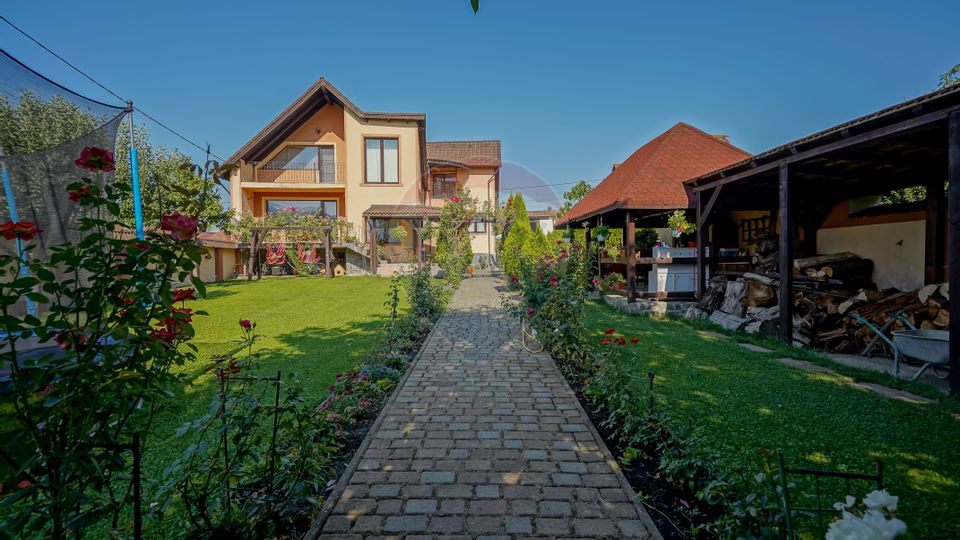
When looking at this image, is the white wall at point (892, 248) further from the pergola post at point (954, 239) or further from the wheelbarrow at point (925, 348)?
the pergola post at point (954, 239)

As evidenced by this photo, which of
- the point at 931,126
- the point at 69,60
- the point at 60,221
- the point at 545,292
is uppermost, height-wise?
the point at 69,60

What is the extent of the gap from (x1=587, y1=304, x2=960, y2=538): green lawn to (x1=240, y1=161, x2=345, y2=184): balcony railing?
2004cm

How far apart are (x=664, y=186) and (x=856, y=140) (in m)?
4.86

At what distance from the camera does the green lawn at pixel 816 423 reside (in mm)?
2766

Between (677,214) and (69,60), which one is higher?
(69,60)

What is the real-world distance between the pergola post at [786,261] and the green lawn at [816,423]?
1.01 metres

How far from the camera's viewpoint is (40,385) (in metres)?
1.43

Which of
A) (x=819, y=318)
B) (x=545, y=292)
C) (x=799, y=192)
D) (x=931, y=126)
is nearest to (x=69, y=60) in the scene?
(x=545, y=292)

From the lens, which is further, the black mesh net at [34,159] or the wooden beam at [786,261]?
the wooden beam at [786,261]

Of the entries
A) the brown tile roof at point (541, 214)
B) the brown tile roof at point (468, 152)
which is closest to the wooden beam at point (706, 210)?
the brown tile roof at point (468, 152)

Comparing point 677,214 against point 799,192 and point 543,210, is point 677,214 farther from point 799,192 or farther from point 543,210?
point 543,210

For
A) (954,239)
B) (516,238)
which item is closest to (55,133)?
(954,239)

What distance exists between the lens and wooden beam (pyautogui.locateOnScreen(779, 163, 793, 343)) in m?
6.87

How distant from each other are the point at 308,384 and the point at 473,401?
6.11 feet
